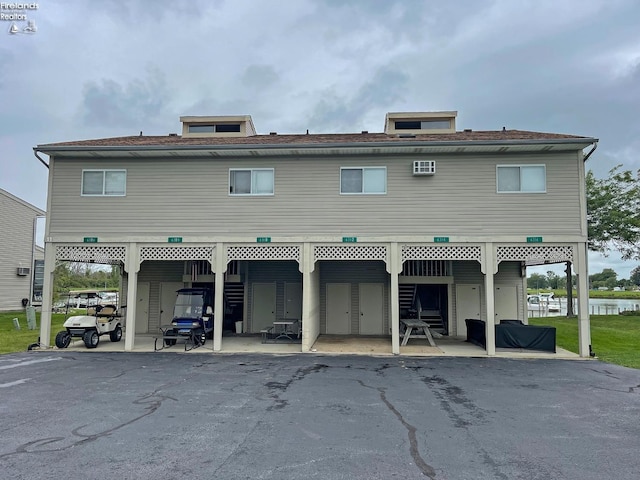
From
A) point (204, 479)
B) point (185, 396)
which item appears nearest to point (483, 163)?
point (185, 396)

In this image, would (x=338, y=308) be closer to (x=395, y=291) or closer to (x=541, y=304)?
(x=395, y=291)

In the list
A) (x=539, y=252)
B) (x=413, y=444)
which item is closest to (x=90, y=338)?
(x=413, y=444)

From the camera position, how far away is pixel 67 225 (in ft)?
40.3

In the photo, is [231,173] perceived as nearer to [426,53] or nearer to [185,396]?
[185,396]

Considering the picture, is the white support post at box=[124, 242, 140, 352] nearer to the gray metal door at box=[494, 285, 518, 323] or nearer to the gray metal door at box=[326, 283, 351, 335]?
the gray metal door at box=[326, 283, 351, 335]

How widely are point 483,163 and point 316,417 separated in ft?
29.9

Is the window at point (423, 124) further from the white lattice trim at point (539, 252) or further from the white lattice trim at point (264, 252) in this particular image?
the white lattice trim at point (264, 252)

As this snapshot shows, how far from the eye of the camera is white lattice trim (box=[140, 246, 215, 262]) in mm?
12078

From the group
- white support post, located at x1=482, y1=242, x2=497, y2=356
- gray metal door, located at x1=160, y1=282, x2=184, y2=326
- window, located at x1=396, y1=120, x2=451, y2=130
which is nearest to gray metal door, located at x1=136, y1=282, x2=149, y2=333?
gray metal door, located at x1=160, y1=282, x2=184, y2=326

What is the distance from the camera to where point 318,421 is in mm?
5758

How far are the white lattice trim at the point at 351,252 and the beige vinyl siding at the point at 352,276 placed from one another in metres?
3.67

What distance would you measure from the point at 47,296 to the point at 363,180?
10.3 metres

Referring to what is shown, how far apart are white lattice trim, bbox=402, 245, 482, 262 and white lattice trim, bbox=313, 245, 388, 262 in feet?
2.35

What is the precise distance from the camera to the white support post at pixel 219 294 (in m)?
11.8
